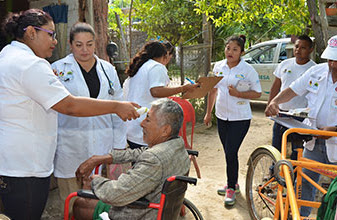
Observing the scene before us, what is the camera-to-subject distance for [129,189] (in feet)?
6.81

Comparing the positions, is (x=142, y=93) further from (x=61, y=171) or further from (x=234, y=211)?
(x=234, y=211)

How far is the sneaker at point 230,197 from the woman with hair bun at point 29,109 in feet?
7.58

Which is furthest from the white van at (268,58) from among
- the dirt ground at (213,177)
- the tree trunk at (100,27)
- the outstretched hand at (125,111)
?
the outstretched hand at (125,111)

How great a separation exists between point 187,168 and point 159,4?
34.8 feet

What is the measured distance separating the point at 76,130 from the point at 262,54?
8.19 m

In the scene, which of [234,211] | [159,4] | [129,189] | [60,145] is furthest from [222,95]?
[159,4]

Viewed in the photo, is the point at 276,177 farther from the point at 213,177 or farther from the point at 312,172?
the point at 213,177

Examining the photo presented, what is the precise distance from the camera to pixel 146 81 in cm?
341

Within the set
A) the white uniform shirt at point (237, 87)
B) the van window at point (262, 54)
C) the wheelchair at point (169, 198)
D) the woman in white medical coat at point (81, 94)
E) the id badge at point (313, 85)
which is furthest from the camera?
the van window at point (262, 54)

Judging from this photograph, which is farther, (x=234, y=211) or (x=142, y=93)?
(x=234, y=211)

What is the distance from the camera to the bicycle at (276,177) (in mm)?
2496

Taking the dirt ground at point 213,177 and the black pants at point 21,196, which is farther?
the dirt ground at point 213,177

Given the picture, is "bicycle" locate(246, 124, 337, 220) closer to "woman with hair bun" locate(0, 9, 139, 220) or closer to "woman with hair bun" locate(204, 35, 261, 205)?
"woman with hair bun" locate(204, 35, 261, 205)

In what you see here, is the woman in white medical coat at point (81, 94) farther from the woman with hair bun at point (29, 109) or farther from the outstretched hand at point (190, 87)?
the outstretched hand at point (190, 87)
